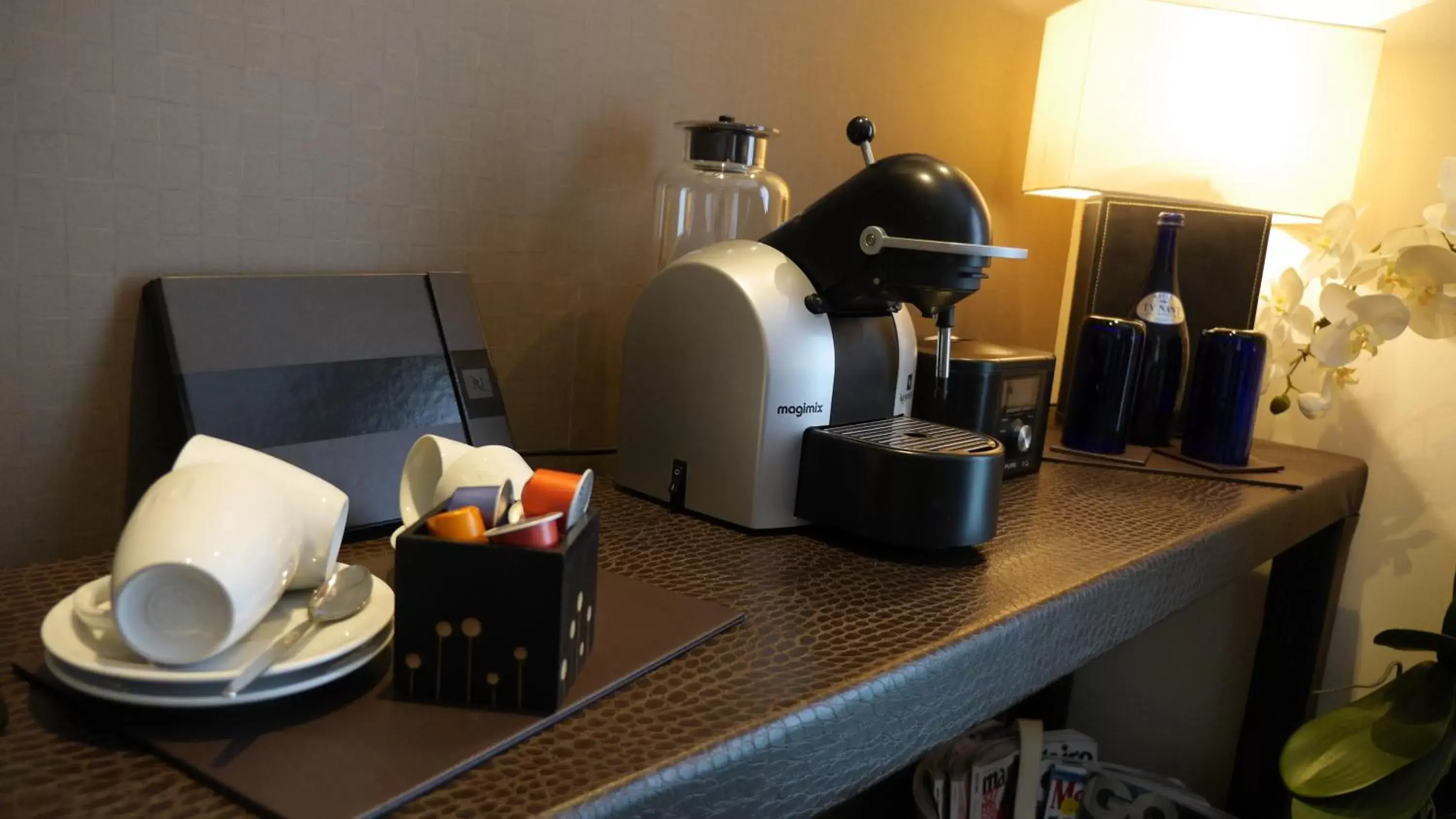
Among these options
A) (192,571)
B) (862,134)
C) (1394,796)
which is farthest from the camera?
(1394,796)

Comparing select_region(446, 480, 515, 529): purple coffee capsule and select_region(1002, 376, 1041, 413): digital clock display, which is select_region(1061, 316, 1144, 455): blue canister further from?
select_region(446, 480, 515, 529): purple coffee capsule

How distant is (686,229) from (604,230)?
9cm

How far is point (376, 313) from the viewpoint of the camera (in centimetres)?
77

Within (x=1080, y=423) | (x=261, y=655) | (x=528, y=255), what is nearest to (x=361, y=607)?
(x=261, y=655)

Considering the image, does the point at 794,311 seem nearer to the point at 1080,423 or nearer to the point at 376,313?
the point at 376,313

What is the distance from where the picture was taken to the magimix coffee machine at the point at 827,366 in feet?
2.43

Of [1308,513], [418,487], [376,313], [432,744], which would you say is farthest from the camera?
[1308,513]

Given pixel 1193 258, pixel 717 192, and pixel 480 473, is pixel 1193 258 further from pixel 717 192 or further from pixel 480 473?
pixel 480 473

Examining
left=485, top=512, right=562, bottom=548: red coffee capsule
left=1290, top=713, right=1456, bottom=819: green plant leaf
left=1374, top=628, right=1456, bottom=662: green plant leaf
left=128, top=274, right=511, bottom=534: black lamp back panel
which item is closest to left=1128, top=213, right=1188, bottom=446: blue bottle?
left=1374, top=628, right=1456, bottom=662: green plant leaf

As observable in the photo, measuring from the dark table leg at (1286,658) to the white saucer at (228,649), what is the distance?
48.9 inches

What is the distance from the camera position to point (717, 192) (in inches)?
40.3

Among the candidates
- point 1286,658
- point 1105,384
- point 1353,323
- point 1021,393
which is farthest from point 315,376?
point 1286,658

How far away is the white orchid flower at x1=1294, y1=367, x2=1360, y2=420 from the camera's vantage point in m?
1.20

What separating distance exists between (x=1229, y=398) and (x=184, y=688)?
43.5 inches
